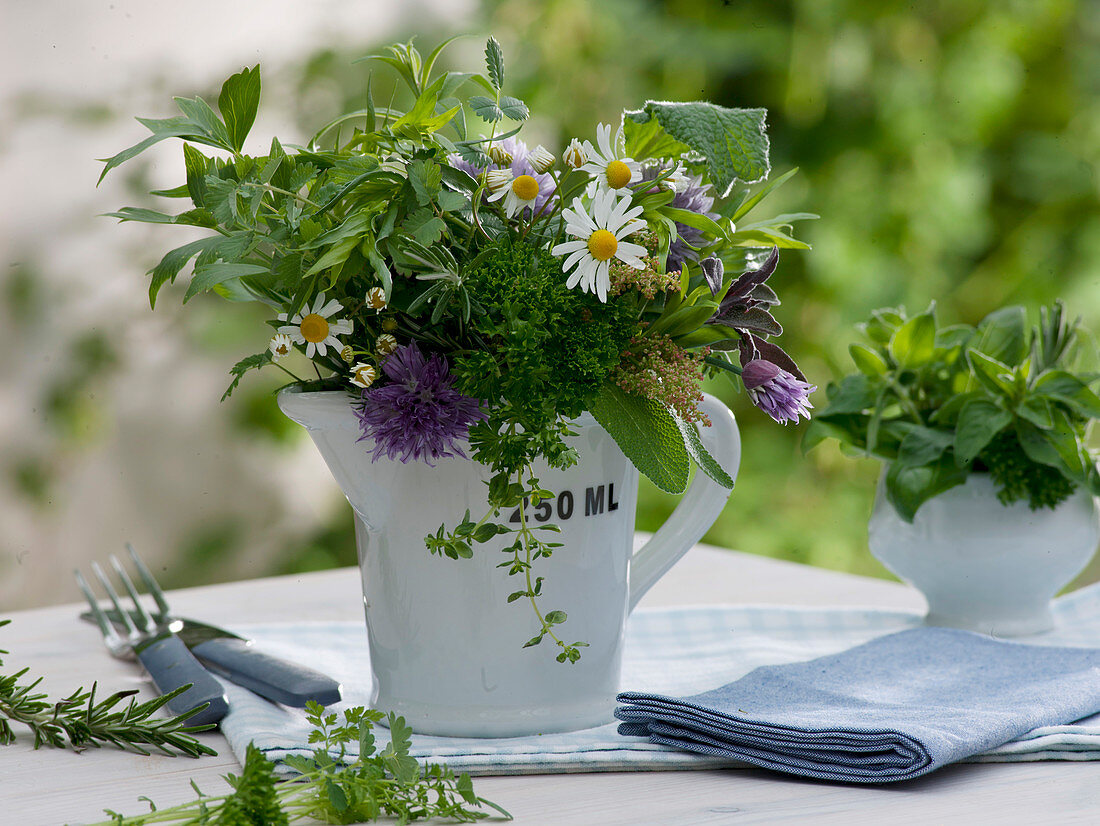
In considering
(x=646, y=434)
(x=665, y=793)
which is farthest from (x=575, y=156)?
(x=665, y=793)

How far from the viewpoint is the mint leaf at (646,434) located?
45 centimetres

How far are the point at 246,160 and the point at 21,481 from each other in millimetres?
1160

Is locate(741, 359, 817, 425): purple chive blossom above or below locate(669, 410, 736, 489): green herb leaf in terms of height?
above

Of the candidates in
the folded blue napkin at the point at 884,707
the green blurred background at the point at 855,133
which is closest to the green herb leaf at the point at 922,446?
the folded blue napkin at the point at 884,707

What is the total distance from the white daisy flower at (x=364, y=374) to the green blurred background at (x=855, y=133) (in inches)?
49.0

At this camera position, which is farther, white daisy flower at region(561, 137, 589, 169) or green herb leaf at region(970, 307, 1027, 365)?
green herb leaf at region(970, 307, 1027, 365)

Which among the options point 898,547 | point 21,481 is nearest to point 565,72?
point 21,481

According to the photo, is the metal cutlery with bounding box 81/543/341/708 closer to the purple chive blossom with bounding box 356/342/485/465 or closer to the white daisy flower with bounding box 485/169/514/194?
the purple chive blossom with bounding box 356/342/485/465

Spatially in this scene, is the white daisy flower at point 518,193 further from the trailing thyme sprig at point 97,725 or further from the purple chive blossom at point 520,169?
the trailing thyme sprig at point 97,725

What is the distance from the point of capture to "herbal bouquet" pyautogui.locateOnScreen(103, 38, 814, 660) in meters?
0.43

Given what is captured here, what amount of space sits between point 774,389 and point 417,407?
15cm

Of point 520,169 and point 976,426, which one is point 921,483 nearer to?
point 976,426

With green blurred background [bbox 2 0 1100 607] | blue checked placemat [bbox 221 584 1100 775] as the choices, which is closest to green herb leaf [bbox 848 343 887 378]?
blue checked placemat [bbox 221 584 1100 775]

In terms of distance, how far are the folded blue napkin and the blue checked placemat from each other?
0.04 feet
